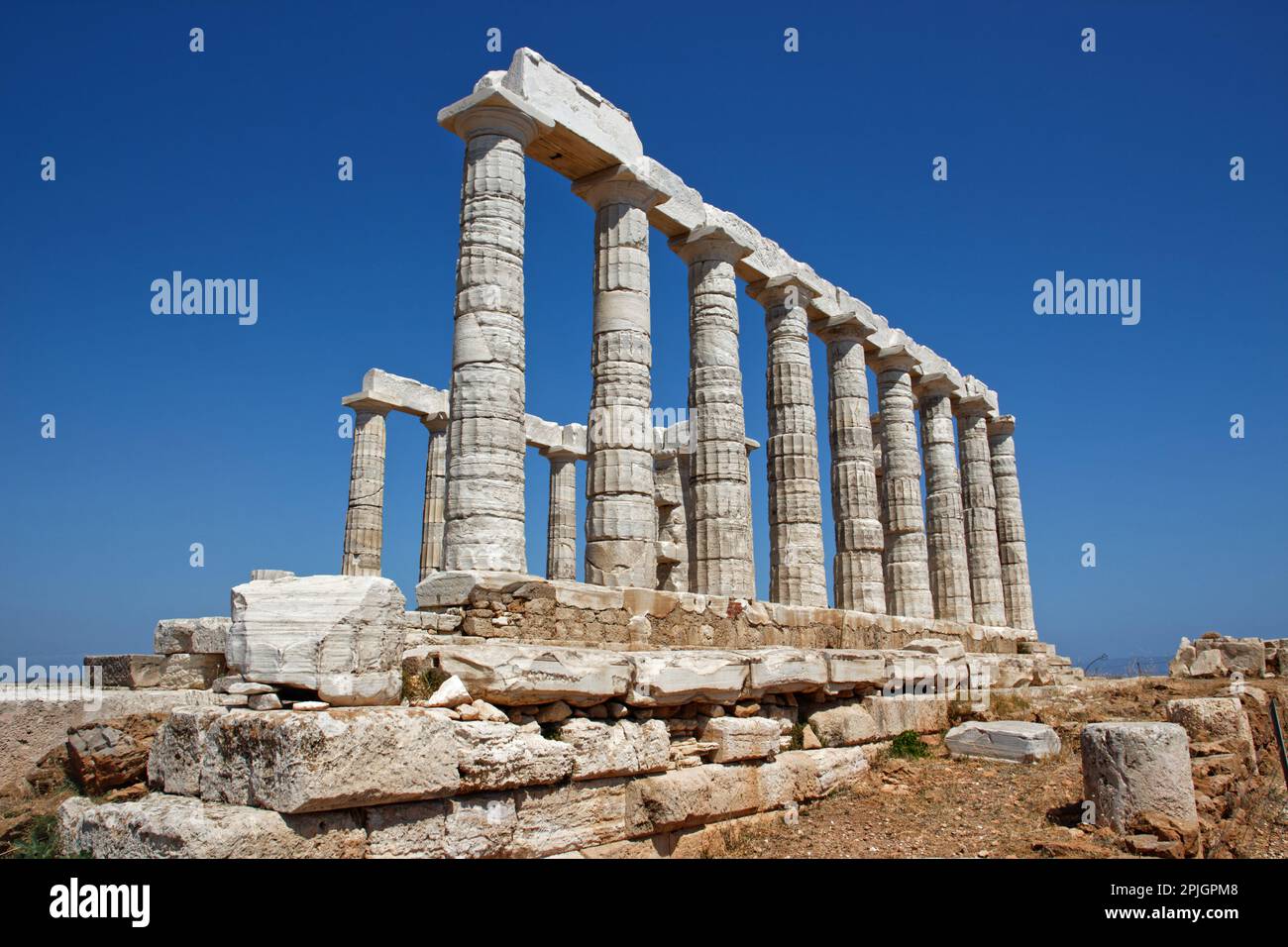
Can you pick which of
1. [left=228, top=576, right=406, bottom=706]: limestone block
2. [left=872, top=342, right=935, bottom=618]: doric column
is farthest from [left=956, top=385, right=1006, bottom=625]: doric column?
[left=228, top=576, right=406, bottom=706]: limestone block

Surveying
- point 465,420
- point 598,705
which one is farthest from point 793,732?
point 465,420

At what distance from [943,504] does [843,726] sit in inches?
718

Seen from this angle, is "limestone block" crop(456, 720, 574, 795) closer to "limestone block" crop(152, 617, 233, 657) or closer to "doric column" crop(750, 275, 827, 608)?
"limestone block" crop(152, 617, 233, 657)

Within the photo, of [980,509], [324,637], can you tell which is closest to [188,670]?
[324,637]

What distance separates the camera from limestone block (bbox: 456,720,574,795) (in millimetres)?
5723

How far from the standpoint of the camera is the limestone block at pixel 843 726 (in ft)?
31.2

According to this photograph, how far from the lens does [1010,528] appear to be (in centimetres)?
2989

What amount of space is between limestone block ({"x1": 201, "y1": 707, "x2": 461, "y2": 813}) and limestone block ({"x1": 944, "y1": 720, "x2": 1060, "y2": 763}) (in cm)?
704

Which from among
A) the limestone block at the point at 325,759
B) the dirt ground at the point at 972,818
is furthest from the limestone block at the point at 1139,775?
the limestone block at the point at 325,759

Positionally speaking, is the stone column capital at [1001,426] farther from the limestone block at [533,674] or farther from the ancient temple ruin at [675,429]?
the limestone block at [533,674]

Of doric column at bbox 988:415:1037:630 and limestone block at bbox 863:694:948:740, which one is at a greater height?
doric column at bbox 988:415:1037:630

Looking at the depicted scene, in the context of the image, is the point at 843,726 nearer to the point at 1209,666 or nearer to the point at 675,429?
the point at 1209,666
